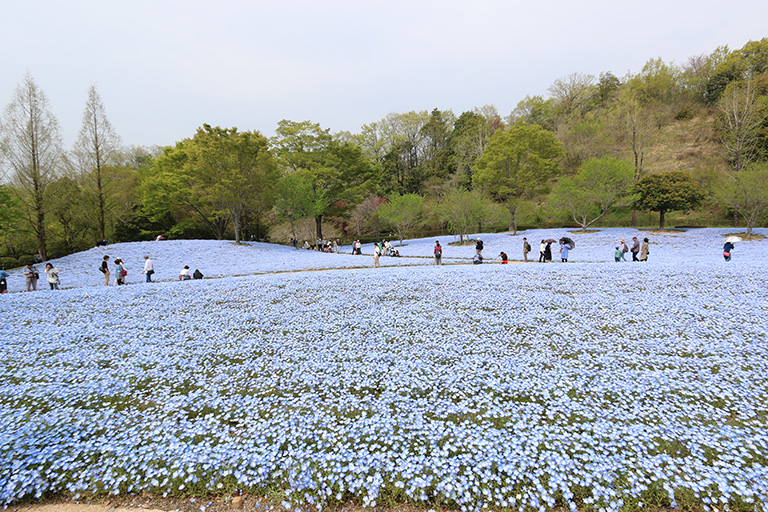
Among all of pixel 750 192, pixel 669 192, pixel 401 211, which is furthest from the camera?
pixel 401 211

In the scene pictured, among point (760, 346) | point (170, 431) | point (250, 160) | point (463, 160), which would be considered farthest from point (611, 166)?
point (170, 431)

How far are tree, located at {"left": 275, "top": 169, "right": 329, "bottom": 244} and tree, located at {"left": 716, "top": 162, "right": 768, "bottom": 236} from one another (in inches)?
1595

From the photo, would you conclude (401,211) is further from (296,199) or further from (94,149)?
(94,149)

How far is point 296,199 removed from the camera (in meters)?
37.3

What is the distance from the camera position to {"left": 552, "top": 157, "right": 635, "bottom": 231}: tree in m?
→ 33.0

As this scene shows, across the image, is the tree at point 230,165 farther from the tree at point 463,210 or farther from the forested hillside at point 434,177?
the tree at point 463,210

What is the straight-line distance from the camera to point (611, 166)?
33.3m

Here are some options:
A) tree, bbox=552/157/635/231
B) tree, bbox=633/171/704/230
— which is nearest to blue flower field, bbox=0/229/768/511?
tree, bbox=552/157/635/231

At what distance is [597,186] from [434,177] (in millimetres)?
26856

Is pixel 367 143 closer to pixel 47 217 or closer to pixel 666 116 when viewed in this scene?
pixel 47 217

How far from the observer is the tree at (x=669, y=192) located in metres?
31.1

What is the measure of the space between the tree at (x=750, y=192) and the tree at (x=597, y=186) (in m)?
7.46

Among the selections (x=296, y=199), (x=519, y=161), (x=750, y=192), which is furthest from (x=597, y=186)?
(x=296, y=199)

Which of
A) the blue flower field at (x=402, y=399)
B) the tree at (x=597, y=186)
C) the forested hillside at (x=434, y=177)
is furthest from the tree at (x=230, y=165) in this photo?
the tree at (x=597, y=186)
